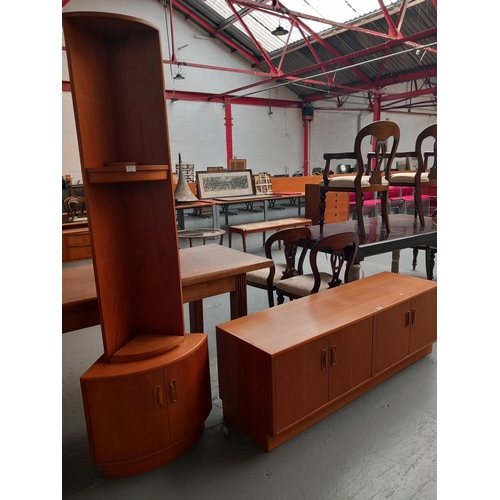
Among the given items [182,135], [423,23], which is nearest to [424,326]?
[423,23]

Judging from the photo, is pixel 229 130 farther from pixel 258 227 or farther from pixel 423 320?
pixel 423 320

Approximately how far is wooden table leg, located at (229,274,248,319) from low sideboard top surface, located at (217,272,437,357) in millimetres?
133

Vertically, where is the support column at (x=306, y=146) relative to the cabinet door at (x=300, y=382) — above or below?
above

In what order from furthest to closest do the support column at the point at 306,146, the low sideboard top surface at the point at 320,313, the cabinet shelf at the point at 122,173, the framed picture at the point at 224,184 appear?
1. the support column at the point at 306,146
2. the framed picture at the point at 224,184
3. the low sideboard top surface at the point at 320,313
4. the cabinet shelf at the point at 122,173

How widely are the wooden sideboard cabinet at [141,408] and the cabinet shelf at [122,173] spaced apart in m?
0.73

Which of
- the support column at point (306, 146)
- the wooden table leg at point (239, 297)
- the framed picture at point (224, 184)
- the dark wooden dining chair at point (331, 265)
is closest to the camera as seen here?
the wooden table leg at point (239, 297)

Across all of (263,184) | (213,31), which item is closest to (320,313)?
(263,184)

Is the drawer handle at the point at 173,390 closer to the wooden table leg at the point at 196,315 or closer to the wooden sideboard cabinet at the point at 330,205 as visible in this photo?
the wooden table leg at the point at 196,315

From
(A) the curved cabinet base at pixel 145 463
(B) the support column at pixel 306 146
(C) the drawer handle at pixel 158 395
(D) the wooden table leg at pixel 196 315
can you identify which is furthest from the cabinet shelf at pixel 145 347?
(B) the support column at pixel 306 146

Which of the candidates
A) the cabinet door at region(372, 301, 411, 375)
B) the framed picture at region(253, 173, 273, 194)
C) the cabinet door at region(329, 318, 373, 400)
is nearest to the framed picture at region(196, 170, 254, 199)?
the framed picture at region(253, 173, 273, 194)

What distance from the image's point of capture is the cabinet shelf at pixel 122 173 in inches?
55.6

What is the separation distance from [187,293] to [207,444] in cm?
71

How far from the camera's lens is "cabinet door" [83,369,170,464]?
149cm

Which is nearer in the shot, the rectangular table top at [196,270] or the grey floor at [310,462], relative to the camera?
the grey floor at [310,462]
